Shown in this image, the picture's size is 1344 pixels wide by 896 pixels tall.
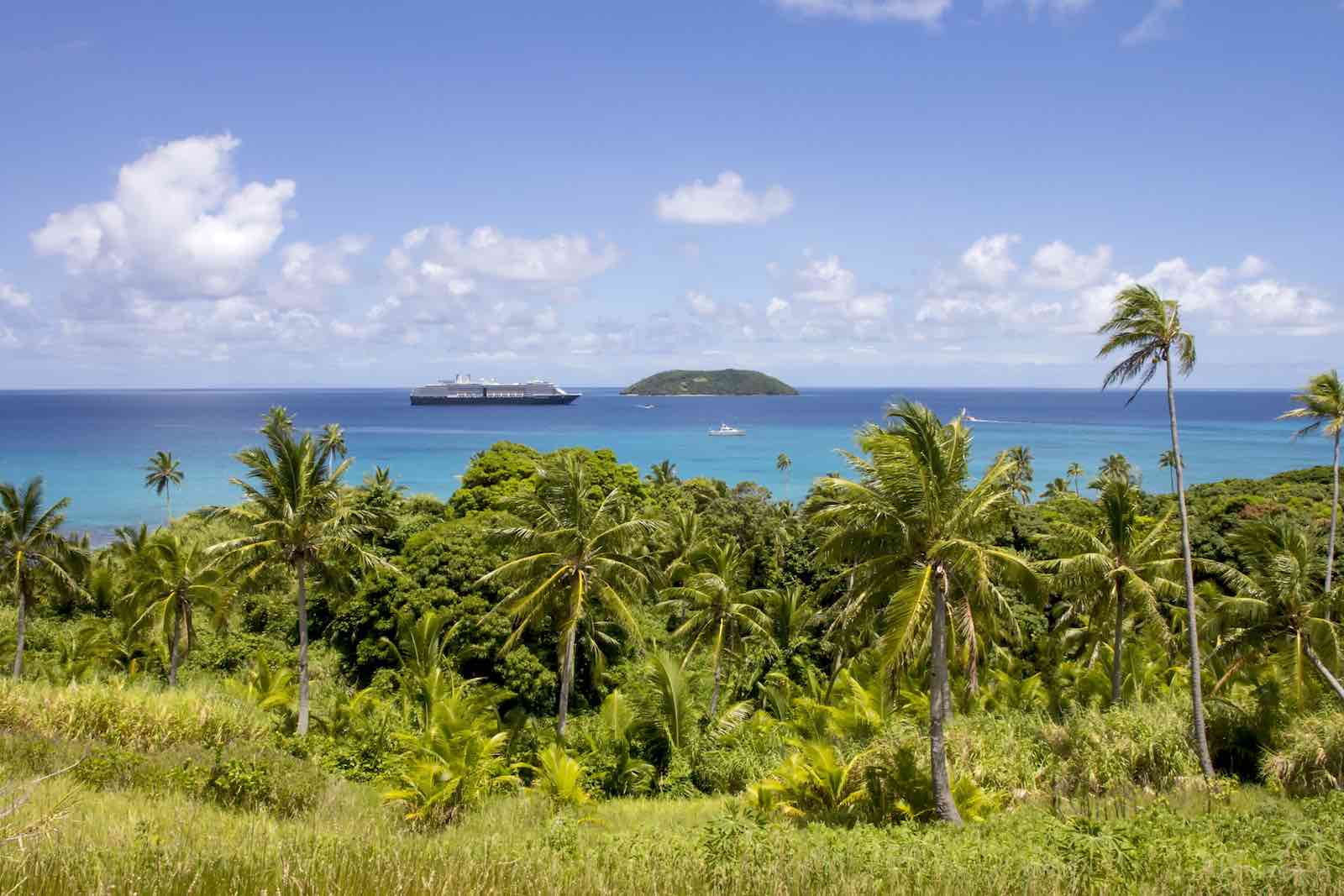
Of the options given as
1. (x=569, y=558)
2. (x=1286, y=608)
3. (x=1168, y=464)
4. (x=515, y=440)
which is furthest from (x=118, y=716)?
(x=515, y=440)

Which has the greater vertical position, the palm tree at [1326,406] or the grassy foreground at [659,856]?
the palm tree at [1326,406]

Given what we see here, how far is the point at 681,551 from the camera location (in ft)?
105

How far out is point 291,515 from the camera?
18.8 metres

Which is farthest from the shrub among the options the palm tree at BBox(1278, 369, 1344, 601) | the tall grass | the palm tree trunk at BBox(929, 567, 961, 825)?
the tall grass

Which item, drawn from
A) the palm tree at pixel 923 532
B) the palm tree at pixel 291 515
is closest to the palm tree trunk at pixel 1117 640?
the palm tree at pixel 923 532

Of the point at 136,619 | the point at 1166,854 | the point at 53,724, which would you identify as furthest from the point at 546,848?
the point at 136,619

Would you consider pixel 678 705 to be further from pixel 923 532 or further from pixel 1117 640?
pixel 1117 640

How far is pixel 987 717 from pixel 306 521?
55.8 feet

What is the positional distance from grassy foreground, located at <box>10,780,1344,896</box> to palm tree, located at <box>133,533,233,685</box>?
48.2 ft

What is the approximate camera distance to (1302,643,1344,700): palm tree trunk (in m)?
15.4

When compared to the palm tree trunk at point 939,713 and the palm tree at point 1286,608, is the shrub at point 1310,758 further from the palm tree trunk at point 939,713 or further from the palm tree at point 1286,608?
the palm tree trunk at point 939,713

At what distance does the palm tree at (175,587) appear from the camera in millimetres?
23172

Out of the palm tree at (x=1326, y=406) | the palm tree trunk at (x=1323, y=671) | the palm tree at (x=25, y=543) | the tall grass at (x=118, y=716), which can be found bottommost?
the palm tree trunk at (x=1323, y=671)

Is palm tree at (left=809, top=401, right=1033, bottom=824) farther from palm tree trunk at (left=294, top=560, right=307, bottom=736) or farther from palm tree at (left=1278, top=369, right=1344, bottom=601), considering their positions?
palm tree at (left=1278, top=369, right=1344, bottom=601)
